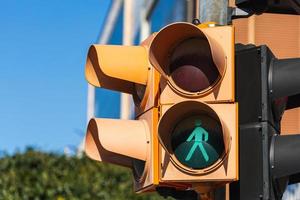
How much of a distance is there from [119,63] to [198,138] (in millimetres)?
690

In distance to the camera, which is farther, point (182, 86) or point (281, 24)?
point (281, 24)

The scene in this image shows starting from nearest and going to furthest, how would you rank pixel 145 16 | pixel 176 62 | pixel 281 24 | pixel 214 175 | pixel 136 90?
1. pixel 214 175
2. pixel 176 62
3. pixel 136 90
4. pixel 281 24
5. pixel 145 16

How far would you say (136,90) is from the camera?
571cm

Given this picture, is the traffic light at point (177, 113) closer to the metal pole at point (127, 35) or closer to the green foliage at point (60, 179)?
the green foliage at point (60, 179)

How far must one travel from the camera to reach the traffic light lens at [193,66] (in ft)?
16.9

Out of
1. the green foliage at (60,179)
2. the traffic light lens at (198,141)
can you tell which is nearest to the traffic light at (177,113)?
the traffic light lens at (198,141)

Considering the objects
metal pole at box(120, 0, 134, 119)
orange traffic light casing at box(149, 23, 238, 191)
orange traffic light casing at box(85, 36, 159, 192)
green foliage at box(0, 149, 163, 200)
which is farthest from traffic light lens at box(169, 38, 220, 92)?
metal pole at box(120, 0, 134, 119)

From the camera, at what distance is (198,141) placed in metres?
5.05

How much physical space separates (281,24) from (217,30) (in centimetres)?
747

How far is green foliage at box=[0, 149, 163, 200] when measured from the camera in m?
14.7

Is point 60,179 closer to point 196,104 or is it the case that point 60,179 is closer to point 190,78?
point 190,78

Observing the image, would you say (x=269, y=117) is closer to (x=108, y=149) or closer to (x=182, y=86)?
(x=182, y=86)

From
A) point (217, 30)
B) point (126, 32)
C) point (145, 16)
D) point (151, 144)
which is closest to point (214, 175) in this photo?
point (151, 144)

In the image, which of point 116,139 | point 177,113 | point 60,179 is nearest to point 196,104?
point 177,113
